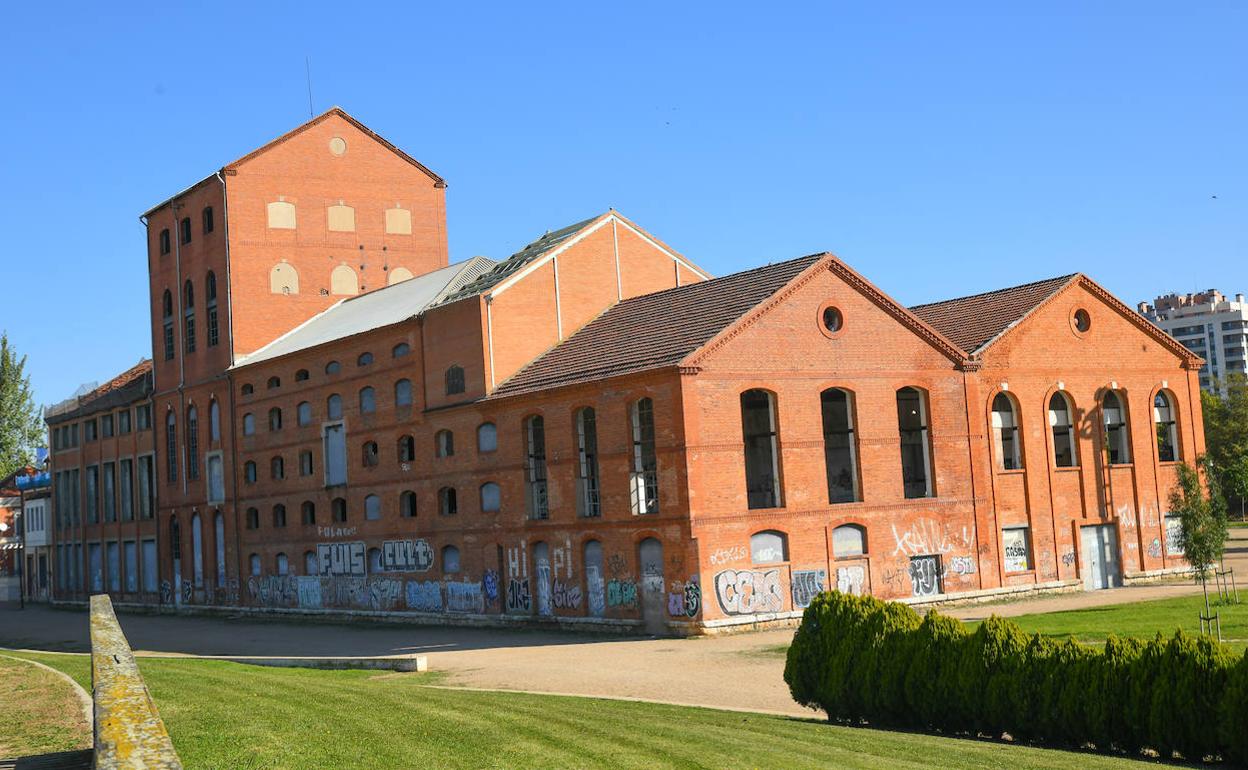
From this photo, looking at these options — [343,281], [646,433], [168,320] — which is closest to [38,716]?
[646,433]

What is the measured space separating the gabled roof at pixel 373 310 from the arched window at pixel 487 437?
218 inches

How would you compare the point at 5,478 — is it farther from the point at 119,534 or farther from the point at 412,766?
the point at 412,766

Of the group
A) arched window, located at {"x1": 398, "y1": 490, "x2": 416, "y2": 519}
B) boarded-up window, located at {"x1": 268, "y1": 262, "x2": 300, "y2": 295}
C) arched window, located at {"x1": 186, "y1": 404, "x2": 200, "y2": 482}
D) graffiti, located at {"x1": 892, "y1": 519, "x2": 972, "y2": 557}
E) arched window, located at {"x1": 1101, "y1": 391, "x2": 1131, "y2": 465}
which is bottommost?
graffiti, located at {"x1": 892, "y1": 519, "x2": 972, "y2": 557}

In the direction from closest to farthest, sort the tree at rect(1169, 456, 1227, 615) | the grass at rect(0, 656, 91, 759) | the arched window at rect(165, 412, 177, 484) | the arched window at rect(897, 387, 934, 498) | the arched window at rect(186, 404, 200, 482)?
1. the grass at rect(0, 656, 91, 759)
2. the tree at rect(1169, 456, 1227, 615)
3. the arched window at rect(897, 387, 934, 498)
4. the arched window at rect(186, 404, 200, 482)
5. the arched window at rect(165, 412, 177, 484)

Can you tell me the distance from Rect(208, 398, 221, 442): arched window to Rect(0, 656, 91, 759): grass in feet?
122

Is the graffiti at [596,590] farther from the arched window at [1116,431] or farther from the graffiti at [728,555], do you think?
the arched window at [1116,431]

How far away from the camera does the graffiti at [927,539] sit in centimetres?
3597

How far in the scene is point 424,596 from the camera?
4184 cm

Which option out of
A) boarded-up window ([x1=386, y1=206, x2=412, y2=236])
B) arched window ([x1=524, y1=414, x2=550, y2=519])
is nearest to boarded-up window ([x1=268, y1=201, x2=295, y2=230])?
boarded-up window ([x1=386, y1=206, x2=412, y2=236])

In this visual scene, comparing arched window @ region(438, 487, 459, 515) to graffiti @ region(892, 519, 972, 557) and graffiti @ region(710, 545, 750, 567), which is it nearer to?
graffiti @ region(710, 545, 750, 567)

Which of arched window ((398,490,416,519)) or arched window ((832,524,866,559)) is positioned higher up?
arched window ((398,490,416,519))

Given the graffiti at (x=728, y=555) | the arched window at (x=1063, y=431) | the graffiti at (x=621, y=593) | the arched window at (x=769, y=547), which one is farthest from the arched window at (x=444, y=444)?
the arched window at (x=1063, y=431)

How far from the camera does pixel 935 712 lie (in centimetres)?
1627

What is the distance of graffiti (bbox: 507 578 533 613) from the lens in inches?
1468
